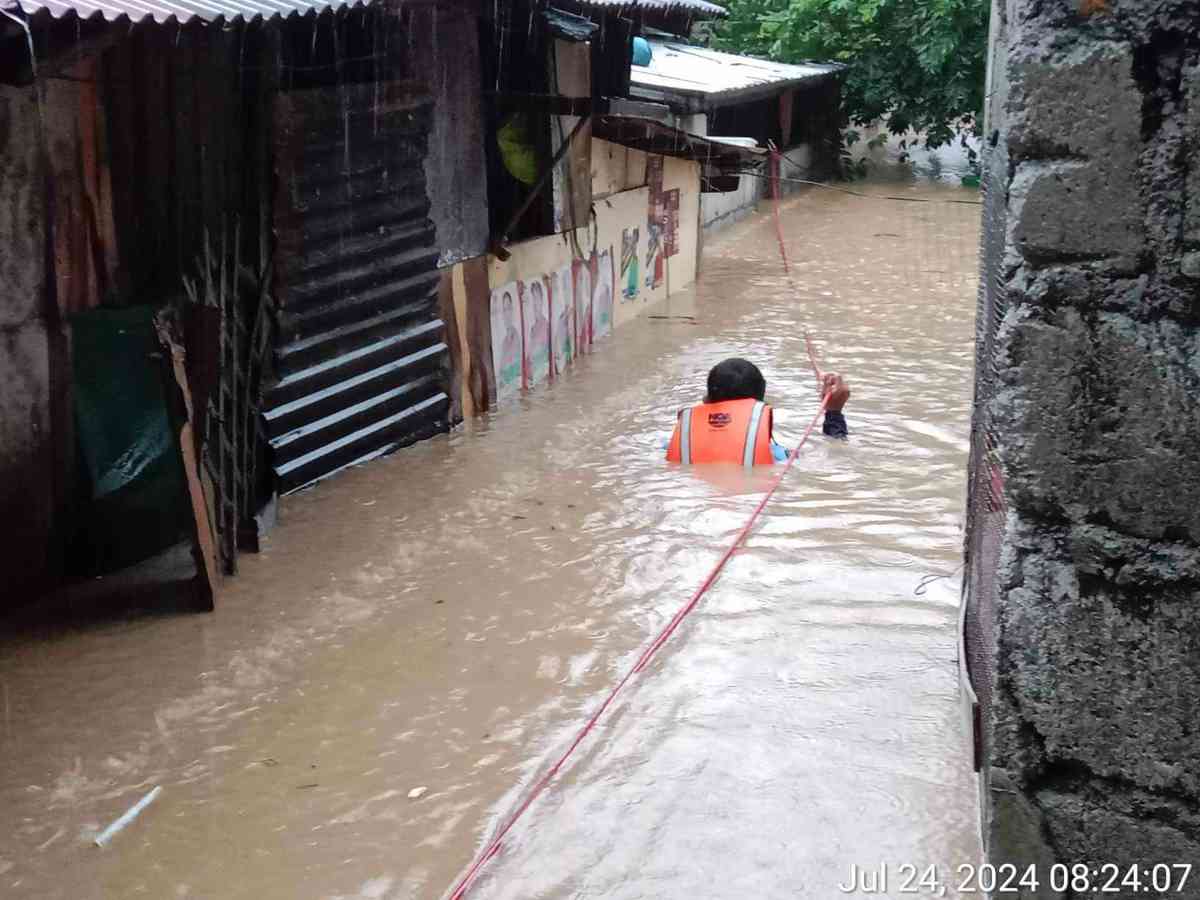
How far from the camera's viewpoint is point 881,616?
5.77 metres

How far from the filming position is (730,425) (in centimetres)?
777

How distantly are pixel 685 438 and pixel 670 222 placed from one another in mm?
6686

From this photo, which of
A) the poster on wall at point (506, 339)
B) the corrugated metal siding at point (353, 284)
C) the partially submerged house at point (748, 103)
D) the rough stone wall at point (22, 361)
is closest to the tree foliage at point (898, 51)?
the partially submerged house at point (748, 103)

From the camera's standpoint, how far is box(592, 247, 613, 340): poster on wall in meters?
11.9

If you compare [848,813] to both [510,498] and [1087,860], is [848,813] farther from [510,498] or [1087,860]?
[510,498]

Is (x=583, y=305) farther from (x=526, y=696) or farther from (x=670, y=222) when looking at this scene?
(x=526, y=696)

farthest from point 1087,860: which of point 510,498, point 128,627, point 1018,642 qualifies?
point 510,498

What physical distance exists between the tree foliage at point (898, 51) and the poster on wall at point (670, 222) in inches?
442

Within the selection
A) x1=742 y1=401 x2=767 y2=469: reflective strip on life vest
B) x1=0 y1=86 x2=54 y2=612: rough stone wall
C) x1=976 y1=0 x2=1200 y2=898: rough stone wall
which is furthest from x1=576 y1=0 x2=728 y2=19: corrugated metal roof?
x1=976 y1=0 x2=1200 y2=898: rough stone wall

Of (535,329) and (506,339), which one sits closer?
(506,339)

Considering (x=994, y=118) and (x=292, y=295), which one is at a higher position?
(x=994, y=118)

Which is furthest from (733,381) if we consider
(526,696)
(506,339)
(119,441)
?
(119,441)

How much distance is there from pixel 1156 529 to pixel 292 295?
19.0 ft

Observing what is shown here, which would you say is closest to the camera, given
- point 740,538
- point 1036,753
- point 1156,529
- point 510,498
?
point 1156,529
